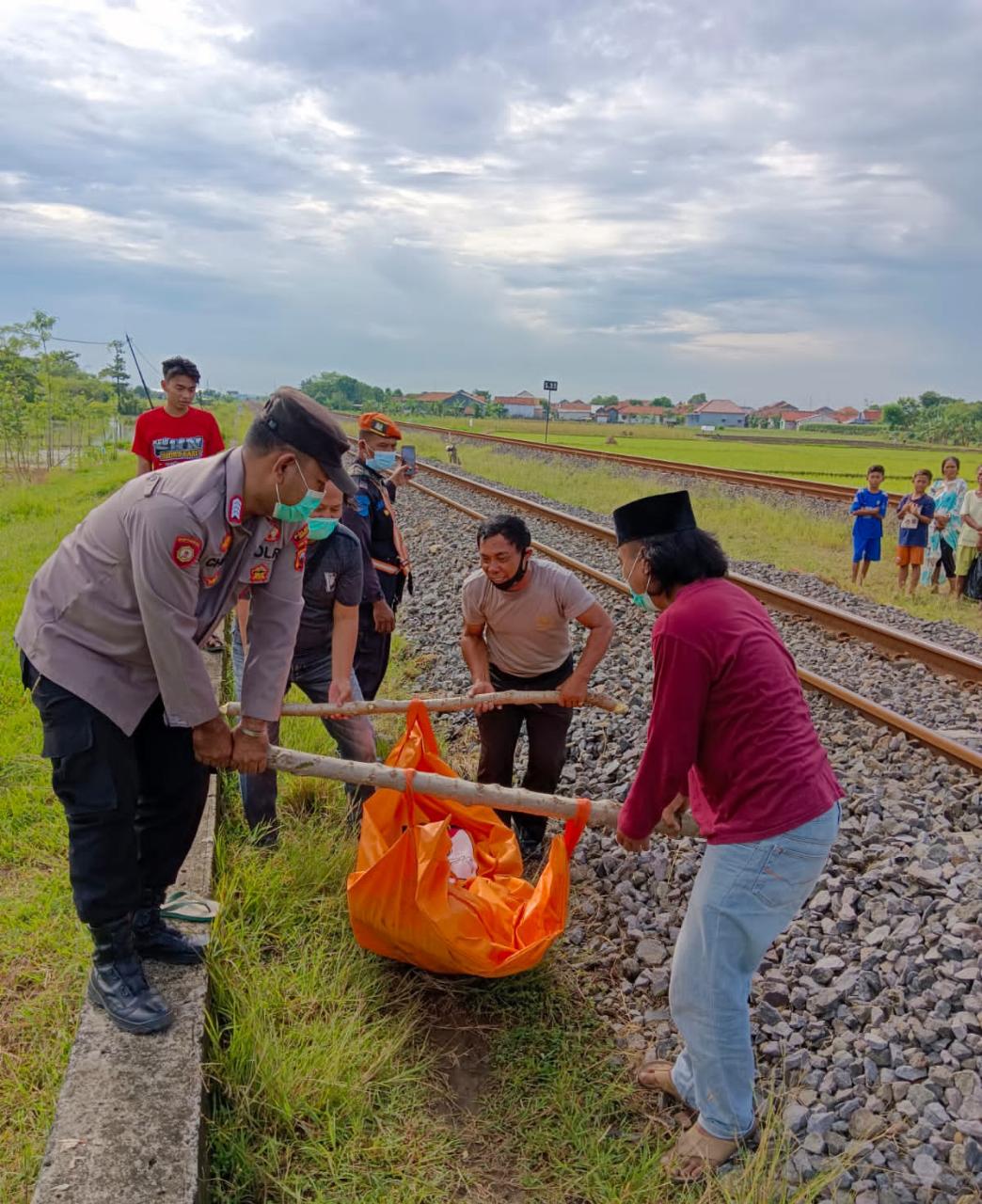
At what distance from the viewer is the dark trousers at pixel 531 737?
14.6ft

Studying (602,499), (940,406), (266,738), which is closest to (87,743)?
(266,738)

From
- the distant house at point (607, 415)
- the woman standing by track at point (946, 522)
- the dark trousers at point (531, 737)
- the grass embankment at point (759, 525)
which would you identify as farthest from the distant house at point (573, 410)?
the dark trousers at point (531, 737)

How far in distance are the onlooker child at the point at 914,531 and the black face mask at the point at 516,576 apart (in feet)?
28.4

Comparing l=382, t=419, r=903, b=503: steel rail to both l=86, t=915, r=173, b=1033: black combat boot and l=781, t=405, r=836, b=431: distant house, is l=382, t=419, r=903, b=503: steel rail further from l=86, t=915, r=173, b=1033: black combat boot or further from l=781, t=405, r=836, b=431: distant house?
l=781, t=405, r=836, b=431: distant house

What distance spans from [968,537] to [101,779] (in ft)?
35.1

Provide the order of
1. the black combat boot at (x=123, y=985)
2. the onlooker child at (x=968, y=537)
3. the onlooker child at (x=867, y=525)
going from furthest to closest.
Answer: the onlooker child at (x=867, y=525) → the onlooker child at (x=968, y=537) → the black combat boot at (x=123, y=985)

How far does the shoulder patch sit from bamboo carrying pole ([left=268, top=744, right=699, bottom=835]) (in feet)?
2.46

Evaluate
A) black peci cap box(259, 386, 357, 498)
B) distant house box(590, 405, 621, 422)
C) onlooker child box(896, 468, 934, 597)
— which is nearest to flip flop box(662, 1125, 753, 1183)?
black peci cap box(259, 386, 357, 498)

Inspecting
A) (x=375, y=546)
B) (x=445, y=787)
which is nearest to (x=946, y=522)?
(x=375, y=546)

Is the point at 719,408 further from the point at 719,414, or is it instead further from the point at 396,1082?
the point at 396,1082

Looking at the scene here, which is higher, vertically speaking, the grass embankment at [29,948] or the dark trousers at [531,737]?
the dark trousers at [531,737]

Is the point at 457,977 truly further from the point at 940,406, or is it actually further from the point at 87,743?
the point at 940,406

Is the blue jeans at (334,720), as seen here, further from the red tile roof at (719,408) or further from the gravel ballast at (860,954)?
the red tile roof at (719,408)

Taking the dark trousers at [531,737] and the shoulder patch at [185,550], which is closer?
the shoulder patch at [185,550]
